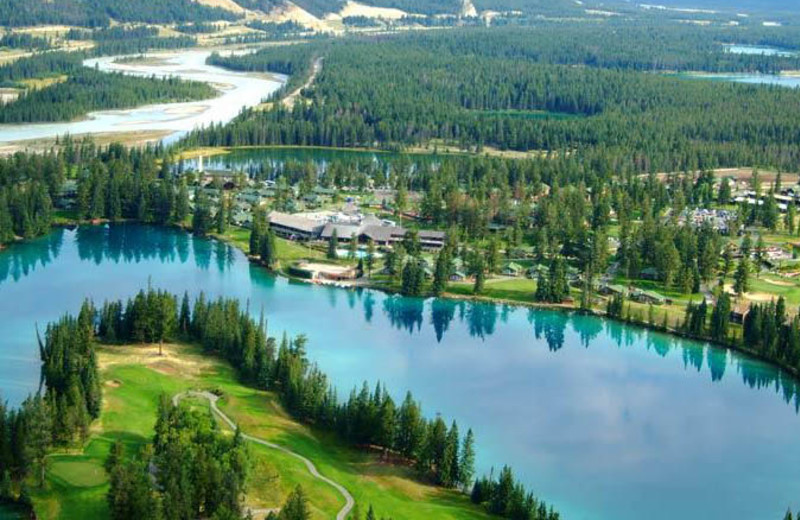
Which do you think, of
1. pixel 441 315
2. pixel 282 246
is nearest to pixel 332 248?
pixel 282 246

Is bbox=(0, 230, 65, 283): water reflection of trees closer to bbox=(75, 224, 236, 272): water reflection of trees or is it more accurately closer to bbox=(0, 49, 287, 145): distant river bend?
bbox=(75, 224, 236, 272): water reflection of trees

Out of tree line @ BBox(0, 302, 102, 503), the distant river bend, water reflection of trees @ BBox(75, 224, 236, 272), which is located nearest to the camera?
tree line @ BBox(0, 302, 102, 503)

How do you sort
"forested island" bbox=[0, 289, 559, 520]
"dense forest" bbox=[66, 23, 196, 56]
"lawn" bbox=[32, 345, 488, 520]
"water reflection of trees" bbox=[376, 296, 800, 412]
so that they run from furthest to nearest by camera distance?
"dense forest" bbox=[66, 23, 196, 56] < "water reflection of trees" bbox=[376, 296, 800, 412] < "lawn" bbox=[32, 345, 488, 520] < "forested island" bbox=[0, 289, 559, 520]

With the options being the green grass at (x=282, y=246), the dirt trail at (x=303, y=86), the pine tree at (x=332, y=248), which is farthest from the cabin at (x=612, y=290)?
the dirt trail at (x=303, y=86)

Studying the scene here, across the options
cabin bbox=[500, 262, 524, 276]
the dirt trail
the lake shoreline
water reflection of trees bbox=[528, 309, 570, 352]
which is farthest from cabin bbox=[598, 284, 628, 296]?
the dirt trail

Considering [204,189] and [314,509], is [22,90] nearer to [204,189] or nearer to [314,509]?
[204,189]

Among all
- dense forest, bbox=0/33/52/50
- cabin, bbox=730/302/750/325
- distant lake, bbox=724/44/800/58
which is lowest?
cabin, bbox=730/302/750/325
